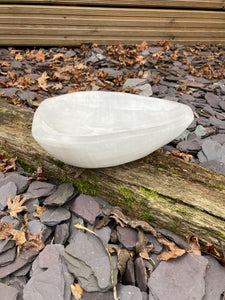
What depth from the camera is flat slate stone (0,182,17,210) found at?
4.05 feet

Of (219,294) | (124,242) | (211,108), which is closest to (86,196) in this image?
(124,242)

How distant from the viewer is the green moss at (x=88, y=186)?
48.4 inches

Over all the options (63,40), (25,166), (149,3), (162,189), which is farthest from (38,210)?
(149,3)

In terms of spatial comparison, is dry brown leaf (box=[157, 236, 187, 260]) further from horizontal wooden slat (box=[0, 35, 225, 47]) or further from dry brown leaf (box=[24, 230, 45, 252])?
horizontal wooden slat (box=[0, 35, 225, 47])

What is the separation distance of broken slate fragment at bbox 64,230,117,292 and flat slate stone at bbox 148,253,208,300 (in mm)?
161

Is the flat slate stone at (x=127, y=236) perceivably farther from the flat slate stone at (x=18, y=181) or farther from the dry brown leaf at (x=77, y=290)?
the flat slate stone at (x=18, y=181)

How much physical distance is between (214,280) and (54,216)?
0.70m

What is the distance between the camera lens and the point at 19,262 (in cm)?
102

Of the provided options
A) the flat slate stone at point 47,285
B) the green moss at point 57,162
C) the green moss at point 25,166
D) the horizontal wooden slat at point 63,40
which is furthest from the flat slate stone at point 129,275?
the horizontal wooden slat at point 63,40

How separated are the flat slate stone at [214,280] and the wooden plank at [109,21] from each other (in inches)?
119

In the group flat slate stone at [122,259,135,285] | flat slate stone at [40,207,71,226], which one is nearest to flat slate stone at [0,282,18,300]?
flat slate stone at [40,207,71,226]

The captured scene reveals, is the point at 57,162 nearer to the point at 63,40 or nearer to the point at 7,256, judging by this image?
the point at 7,256

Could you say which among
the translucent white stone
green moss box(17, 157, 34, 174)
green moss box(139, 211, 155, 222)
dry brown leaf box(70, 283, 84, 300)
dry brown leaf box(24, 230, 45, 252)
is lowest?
dry brown leaf box(70, 283, 84, 300)

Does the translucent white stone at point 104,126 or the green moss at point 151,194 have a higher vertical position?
the translucent white stone at point 104,126
